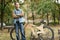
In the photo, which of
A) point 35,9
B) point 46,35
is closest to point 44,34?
point 46,35

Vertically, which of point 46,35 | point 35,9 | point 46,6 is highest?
point 46,6

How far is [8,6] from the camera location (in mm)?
18172

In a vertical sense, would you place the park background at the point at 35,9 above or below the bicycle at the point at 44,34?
above

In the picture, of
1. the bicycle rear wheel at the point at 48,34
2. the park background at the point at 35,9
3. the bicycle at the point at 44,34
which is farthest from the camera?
the park background at the point at 35,9

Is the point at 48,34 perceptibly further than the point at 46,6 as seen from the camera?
No

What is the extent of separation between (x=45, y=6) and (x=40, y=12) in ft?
4.98

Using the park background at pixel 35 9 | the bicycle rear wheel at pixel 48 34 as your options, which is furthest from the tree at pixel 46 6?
the bicycle rear wheel at pixel 48 34

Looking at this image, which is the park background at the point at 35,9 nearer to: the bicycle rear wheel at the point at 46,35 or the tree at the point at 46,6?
the tree at the point at 46,6

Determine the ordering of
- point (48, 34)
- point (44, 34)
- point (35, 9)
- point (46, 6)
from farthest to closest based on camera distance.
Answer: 1. point (35, 9)
2. point (46, 6)
3. point (48, 34)
4. point (44, 34)

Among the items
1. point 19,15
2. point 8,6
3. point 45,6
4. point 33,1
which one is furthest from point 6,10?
point 19,15

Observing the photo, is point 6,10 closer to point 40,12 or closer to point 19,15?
point 40,12

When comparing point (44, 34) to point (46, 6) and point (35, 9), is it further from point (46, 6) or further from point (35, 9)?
point (35, 9)

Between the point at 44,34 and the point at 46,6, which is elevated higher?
the point at 46,6

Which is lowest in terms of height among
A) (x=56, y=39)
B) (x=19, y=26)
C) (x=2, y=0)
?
(x=56, y=39)
